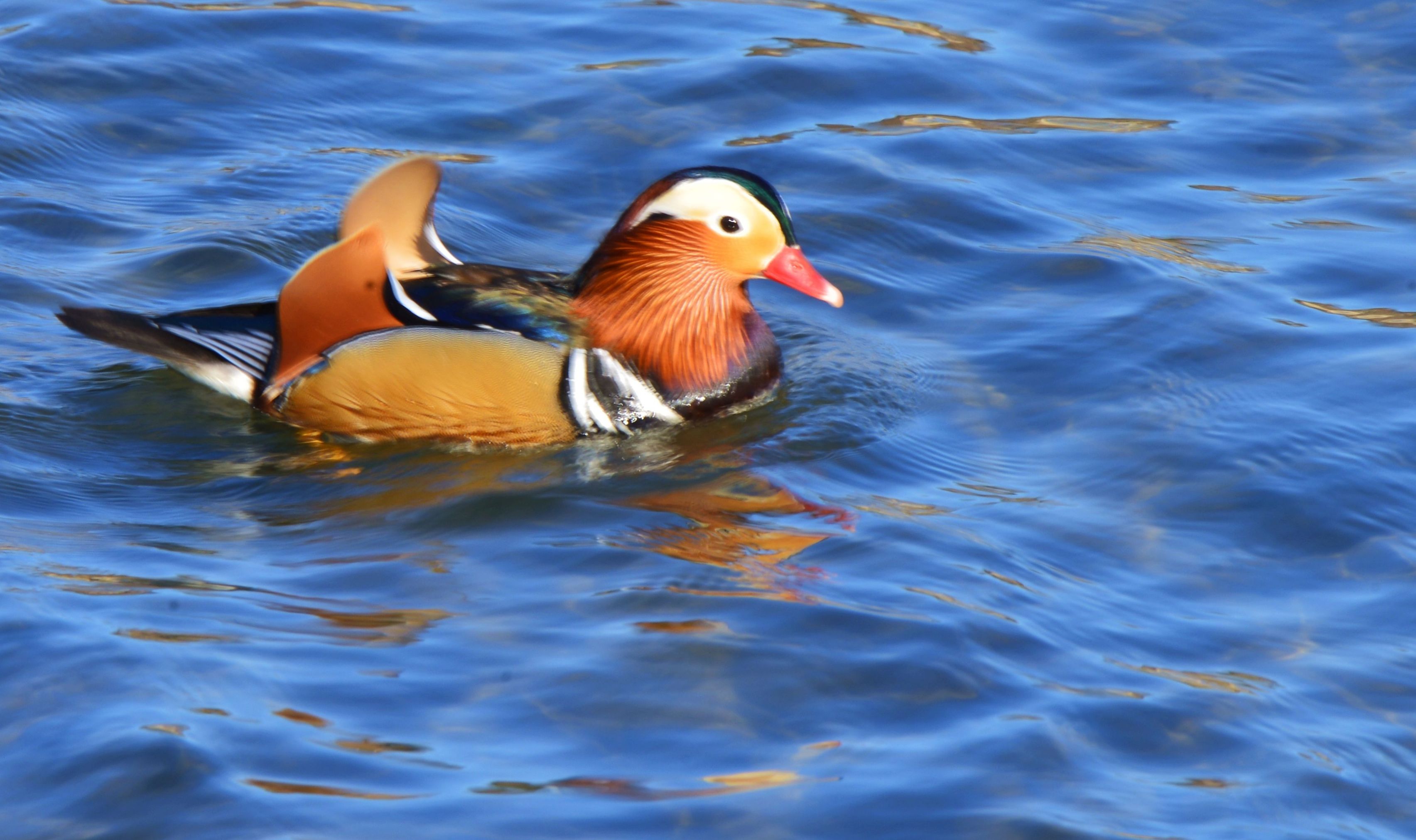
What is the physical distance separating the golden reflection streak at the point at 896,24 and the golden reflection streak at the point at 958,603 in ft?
21.1

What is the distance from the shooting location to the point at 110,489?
655 cm

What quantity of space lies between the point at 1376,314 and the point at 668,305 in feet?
11.0

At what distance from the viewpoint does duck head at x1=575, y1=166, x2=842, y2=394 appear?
7320mm

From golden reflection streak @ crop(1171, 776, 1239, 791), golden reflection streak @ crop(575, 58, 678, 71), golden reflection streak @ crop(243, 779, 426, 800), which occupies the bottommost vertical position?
golden reflection streak @ crop(243, 779, 426, 800)

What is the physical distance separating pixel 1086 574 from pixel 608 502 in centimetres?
169

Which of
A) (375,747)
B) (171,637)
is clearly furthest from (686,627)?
(171,637)

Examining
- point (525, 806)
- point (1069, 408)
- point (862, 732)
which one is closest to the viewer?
point (525, 806)

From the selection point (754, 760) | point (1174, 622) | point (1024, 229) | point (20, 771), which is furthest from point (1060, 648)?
point (1024, 229)

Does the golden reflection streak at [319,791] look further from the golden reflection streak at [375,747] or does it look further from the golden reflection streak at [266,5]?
the golden reflection streak at [266,5]

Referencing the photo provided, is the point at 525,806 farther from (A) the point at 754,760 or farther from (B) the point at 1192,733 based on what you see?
(B) the point at 1192,733

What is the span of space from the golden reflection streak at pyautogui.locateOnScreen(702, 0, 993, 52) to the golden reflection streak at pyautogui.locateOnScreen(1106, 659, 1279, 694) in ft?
22.4

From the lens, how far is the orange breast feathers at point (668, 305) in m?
7.35

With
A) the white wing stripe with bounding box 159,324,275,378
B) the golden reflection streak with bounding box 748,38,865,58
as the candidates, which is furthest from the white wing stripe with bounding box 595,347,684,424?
the golden reflection streak with bounding box 748,38,865,58

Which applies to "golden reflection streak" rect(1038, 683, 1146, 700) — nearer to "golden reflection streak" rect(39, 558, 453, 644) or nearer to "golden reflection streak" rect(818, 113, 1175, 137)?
"golden reflection streak" rect(39, 558, 453, 644)
